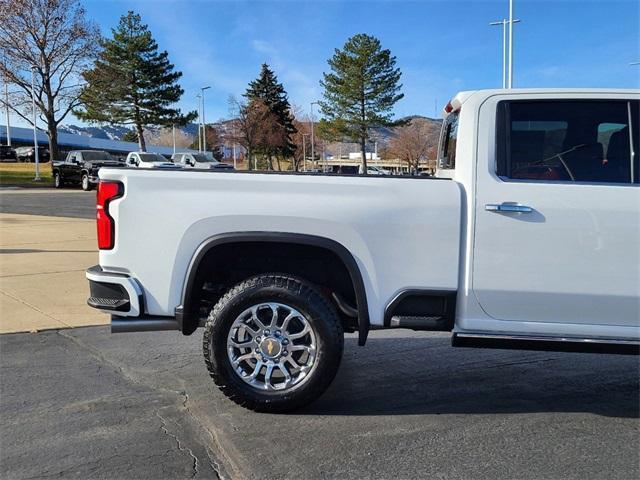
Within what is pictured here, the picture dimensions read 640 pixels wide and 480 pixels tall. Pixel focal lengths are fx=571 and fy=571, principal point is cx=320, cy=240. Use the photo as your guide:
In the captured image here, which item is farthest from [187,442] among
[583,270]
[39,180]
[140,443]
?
[39,180]

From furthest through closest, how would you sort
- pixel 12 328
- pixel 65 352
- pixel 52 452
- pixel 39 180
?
1. pixel 39 180
2. pixel 12 328
3. pixel 65 352
4. pixel 52 452

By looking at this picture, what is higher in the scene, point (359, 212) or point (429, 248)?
point (359, 212)

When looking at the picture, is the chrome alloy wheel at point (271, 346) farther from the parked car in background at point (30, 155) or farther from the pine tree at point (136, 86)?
the parked car in background at point (30, 155)

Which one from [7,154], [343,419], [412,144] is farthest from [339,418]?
[412,144]

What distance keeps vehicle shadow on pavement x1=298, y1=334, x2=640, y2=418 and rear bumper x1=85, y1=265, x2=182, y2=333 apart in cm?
116

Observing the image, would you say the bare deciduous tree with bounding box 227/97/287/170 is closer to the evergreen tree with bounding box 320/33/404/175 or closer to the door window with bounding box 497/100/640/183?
the evergreen tree with bounding box 320/33/404/175

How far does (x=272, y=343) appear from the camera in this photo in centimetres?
372

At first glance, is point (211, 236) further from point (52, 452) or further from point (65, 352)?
point (65, 352)

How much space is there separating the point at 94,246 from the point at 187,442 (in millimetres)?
8282

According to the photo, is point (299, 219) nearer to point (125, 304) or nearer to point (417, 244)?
point (417, 244)

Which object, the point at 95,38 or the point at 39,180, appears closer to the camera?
the point at 39,180

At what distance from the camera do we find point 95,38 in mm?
38125

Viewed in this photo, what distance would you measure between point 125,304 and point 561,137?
9.96ft

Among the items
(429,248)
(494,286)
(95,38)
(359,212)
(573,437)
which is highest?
(95,38)
